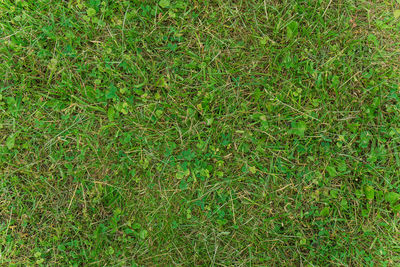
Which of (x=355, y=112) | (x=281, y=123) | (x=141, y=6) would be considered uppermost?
(x=141, y=6)

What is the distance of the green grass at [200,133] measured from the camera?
7.73ft

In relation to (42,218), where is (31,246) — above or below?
below

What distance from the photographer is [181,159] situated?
7.87 ft

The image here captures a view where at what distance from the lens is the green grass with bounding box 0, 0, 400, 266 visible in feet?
7.73

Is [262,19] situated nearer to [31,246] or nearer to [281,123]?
[281,123]

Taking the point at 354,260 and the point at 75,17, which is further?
the point at 75,17

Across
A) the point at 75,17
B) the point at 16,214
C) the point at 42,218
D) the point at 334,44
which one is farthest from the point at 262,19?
the point at 16,214

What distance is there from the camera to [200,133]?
7.90ft

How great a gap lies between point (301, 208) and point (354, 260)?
0.61 metres

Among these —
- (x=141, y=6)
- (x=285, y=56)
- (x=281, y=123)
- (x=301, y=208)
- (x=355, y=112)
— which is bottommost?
(x=301, y=208)

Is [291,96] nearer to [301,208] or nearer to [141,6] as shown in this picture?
[301,208]

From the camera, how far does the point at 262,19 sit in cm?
248

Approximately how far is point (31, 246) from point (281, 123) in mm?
2447

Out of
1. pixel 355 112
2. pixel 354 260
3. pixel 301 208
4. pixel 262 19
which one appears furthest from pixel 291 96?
pixel 354 260
